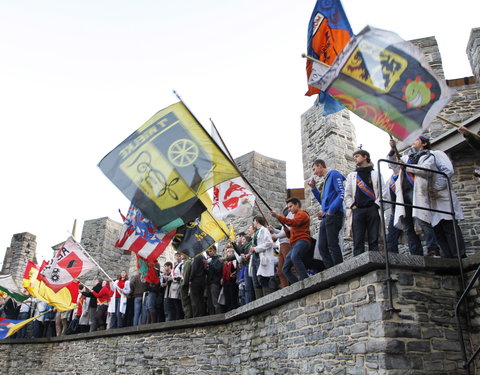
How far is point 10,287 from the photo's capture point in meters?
16.3

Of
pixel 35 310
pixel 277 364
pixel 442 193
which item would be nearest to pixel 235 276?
pixel 277 364

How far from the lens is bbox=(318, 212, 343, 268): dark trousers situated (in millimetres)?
6199

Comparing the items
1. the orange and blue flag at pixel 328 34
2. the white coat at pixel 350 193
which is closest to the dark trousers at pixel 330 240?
the white coat at pixel 350 193

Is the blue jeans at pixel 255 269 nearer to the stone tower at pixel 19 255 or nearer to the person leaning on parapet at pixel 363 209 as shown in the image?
the person leaning on parapet at pixel 363 209

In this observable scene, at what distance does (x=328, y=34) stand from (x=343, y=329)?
14.3 feet

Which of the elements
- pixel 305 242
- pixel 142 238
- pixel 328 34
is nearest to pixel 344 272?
pixel 305 242

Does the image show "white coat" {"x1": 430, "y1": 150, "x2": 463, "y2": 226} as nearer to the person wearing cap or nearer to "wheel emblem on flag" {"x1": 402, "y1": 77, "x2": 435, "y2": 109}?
the person wearing cap

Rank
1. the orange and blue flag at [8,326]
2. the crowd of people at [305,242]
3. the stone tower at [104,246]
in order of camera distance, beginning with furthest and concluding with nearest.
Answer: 1. the stone tower at [104,246]
2. the orange and blue flag at [8,326]
3. the crowd of people at [305,242]

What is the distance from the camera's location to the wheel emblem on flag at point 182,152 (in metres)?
7.00

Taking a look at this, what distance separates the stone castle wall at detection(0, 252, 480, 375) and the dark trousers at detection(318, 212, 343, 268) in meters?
0.41

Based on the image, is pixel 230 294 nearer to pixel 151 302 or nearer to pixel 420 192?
pixel 151 302

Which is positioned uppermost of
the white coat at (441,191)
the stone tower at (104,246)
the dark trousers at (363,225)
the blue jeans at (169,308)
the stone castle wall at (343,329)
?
the stone tower at (104,246)

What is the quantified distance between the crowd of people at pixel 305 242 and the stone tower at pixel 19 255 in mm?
11191

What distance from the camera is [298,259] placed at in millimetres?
6688
